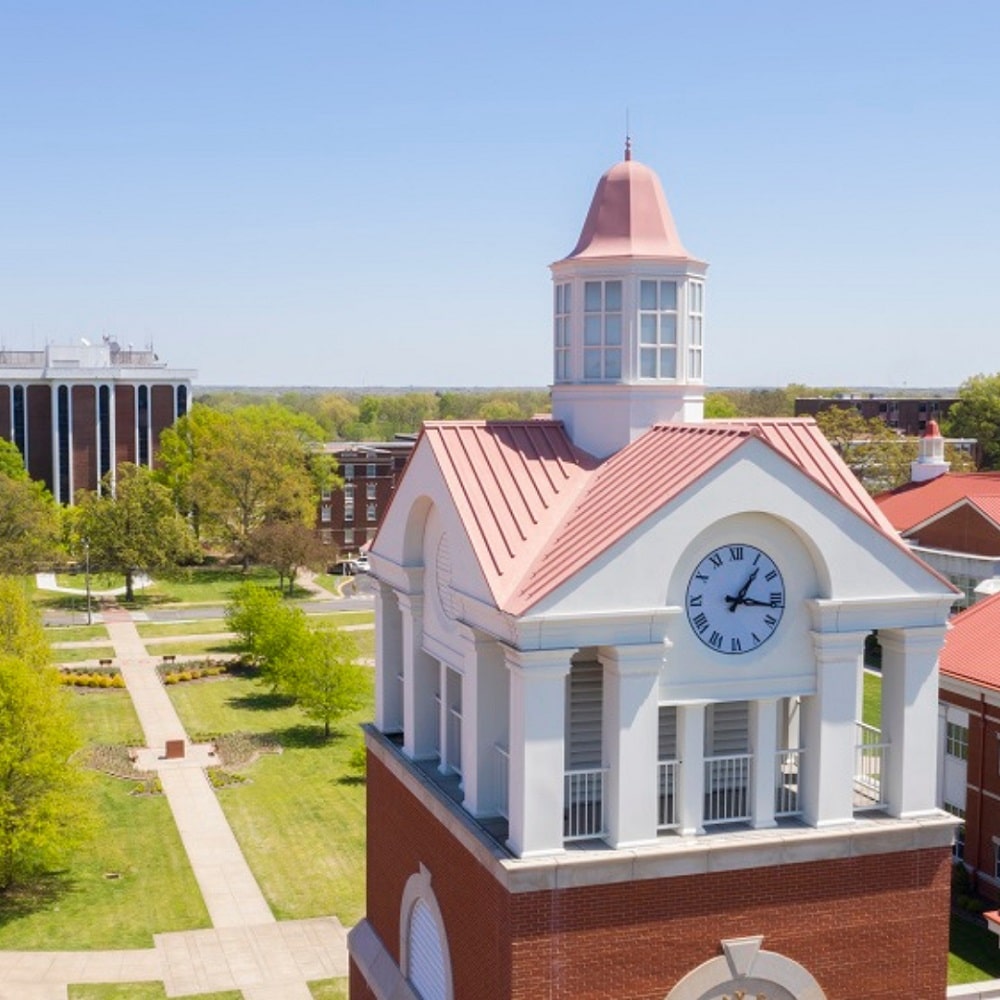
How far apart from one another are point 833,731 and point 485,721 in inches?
153

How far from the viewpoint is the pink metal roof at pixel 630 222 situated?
1664 centimetres

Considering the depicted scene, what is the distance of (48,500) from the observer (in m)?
84.6

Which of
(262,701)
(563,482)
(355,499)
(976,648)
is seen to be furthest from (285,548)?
(563,482)

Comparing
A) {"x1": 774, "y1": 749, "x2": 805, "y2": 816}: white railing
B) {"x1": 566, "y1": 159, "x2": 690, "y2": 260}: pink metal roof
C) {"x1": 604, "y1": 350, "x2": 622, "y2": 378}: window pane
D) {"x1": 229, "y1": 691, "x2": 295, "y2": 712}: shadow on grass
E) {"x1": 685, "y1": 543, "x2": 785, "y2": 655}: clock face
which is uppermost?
{"x1": 566, "y1": 159, "x2": 690, "y2": 260}: pink metal roof

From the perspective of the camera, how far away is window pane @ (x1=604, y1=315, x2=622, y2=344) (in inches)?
659

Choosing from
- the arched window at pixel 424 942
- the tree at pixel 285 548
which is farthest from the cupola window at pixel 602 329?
the tree at pixel 285 548

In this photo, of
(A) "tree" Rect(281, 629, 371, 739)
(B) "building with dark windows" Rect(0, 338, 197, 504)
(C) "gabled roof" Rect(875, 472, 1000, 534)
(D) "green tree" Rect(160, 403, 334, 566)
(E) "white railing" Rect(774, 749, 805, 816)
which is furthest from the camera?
(B) "building with dark windows" Rect(0, 338, 197, 504)

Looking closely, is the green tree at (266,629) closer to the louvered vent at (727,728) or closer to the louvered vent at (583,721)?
the louvered vent at (583,721)

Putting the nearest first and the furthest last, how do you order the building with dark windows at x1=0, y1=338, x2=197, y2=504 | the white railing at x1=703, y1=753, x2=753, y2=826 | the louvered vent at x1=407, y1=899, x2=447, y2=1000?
1. the white railing at x1=703, y1=753, x2=753, y2=826
2. the louvered vent at x1=407, y1=899, x2=447, y2=1000
3. the building with dark windows at x1=0, y1=338, x2=197, y2=504

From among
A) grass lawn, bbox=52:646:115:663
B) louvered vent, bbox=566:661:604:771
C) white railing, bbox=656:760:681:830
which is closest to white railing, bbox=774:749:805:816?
white railing, bbox=656:760:681:830

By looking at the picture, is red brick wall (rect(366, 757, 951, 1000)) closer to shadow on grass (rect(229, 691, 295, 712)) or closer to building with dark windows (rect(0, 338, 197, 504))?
shadow on grass (rect(229, 691, 295, 712))

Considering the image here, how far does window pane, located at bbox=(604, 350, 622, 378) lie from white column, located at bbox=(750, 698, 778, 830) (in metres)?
4.59

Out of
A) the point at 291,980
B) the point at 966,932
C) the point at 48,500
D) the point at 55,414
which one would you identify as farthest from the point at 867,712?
the point at 55,414

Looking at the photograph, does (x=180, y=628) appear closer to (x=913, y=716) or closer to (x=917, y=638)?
(x=913, y=716)
